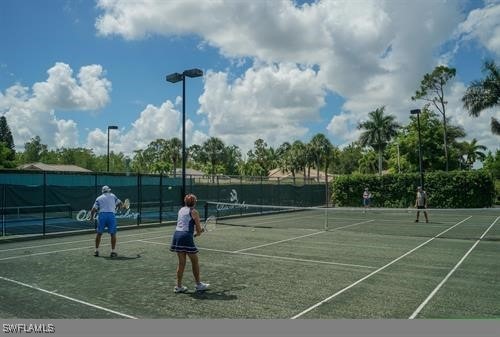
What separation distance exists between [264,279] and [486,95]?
3511 cm

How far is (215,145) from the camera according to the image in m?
87.6

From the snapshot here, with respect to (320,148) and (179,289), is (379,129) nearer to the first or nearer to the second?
(320,148)

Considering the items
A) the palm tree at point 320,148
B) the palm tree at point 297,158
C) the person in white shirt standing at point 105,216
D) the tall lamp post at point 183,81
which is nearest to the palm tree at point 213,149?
the palm tree at point 297,158

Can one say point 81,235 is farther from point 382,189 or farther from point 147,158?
point 147,158

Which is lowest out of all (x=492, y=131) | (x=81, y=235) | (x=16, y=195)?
(x=81, y=235)

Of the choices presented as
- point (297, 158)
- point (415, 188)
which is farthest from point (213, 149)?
point (415, 188)

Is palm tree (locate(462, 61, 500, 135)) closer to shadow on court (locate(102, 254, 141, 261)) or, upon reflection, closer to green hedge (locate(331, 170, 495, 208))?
green hedge (locate(331, 170, 495, 208))

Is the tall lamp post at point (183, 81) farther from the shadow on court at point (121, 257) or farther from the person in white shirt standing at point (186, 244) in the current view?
the person in white shirt standing at point (186, 244)

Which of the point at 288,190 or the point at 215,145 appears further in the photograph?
the point at 215,145

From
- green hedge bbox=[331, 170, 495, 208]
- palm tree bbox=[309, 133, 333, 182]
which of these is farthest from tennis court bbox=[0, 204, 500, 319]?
palm tree bbox=[309, 133, 333, 182]

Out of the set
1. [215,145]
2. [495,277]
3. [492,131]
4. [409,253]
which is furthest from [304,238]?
[215,145]

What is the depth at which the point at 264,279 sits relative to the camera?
29.4ft

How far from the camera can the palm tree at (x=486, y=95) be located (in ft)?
121
